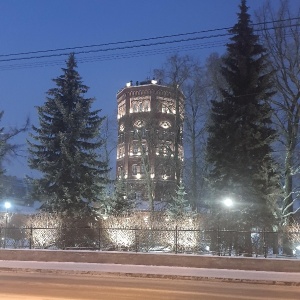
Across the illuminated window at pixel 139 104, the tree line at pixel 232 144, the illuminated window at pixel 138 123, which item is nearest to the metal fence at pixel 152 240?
the tree line at pixel 232 144

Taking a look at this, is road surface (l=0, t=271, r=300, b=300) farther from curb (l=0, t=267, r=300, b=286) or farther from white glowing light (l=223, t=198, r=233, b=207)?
white glowing light (l=223, t=198, r=233, b=207)

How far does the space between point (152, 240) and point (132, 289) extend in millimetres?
11977

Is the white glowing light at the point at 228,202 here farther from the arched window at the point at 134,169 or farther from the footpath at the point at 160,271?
the arched window at the point at 134,169

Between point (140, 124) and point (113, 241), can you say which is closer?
point (113, 241)

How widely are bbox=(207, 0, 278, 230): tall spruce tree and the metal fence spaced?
1.63 m

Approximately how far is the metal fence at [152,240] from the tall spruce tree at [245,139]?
163 cm

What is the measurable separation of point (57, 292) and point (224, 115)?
16.9m

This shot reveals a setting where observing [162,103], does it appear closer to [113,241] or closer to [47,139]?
[47,139]

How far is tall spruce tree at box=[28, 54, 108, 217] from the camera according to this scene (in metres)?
29.9

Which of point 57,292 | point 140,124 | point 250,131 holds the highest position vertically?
point 140,124

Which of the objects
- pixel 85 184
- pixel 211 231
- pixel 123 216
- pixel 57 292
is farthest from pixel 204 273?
pixel 85 184

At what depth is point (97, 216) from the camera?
30.1m

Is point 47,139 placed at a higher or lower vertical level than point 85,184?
higher

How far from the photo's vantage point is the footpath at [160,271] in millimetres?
18172
